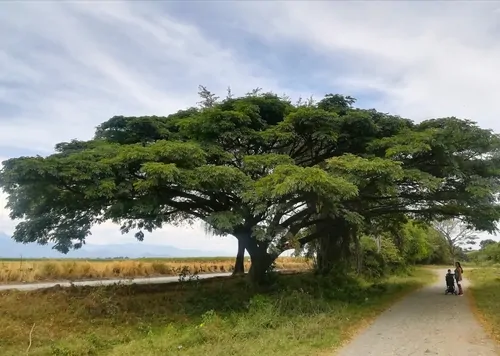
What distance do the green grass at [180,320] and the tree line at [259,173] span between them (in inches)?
88.0

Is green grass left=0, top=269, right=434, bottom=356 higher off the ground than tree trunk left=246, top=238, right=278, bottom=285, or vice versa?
tree trunk left=246, top=238, right=278, bottom=285

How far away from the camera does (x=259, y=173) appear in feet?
50.8

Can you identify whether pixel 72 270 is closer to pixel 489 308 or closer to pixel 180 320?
pixel 180 320

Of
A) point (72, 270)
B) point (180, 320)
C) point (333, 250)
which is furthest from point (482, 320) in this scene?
point (72, 270)

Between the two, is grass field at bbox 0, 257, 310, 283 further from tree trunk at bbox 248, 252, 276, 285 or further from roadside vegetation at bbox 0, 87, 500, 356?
roadside vegetation at bbox 0, 87, 500, 356

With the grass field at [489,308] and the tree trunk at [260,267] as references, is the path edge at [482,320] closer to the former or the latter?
the grass field at [489,308]

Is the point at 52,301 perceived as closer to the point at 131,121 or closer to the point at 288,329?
the point at 131,121

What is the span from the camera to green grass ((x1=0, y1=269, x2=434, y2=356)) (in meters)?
10.3

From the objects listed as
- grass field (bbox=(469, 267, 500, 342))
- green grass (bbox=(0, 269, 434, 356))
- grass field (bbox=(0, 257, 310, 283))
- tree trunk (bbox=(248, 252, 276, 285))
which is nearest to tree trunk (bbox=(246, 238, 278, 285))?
tree trunk (bbox=(248, 252, 276, 285))

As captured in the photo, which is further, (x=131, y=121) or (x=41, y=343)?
(x=131, y=121)

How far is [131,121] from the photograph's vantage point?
1662cm

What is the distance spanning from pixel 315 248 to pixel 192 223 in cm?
824

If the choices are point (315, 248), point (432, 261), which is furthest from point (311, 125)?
point (432, 261)

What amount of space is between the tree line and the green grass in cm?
224
